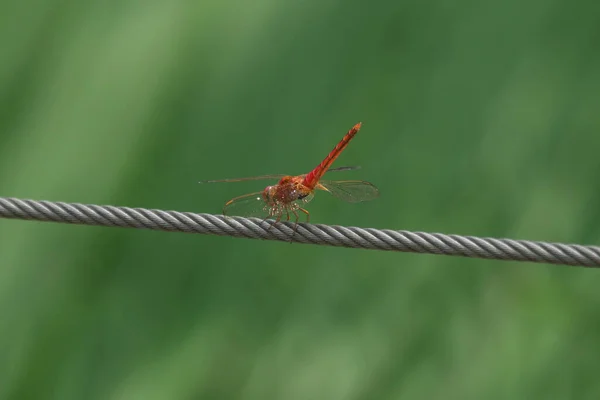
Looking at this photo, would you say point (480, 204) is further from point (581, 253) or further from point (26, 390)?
point (26, 390)

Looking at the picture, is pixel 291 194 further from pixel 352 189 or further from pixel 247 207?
pixel 352 189

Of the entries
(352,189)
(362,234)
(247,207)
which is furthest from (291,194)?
(362,234)

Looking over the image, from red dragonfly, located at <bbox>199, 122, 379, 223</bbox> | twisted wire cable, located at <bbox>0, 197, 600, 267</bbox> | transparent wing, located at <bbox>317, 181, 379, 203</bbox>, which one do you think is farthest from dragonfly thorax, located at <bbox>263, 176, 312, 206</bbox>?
twisted wire cable, located at <bbox>0, 197, 600, 267</bbox>

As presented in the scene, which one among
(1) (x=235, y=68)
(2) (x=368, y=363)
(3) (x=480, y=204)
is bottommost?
(2) (x=368, y=363)

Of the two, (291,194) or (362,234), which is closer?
(362,234)

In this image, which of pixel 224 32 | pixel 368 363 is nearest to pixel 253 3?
pixel 224 32

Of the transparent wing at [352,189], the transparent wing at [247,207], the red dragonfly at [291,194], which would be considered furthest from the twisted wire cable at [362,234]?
the transparent wing at [352,189]

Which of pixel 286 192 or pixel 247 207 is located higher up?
pixel 286 192

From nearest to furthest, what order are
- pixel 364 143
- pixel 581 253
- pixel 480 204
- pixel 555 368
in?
pixel 581 253 → pixel 555 368 → pixel 480 204 → pixel 364 143
